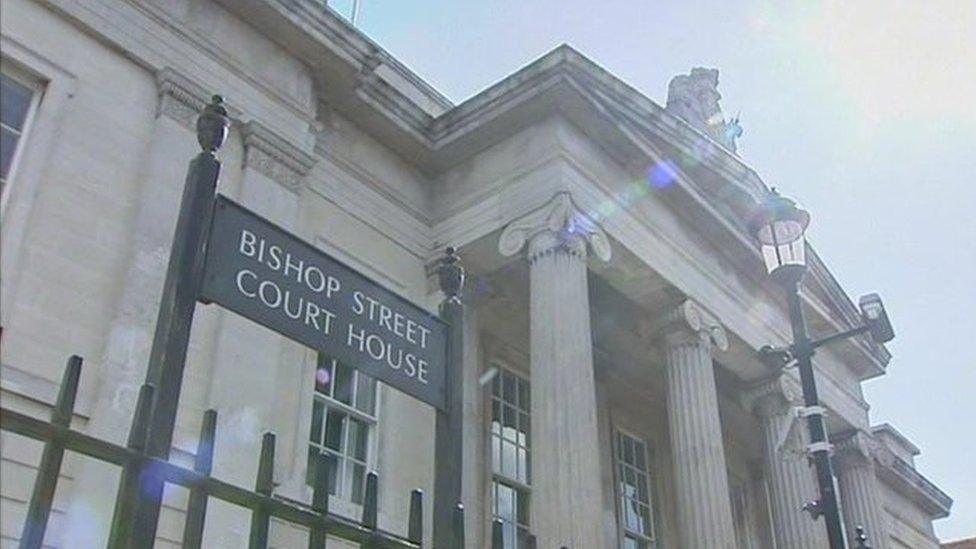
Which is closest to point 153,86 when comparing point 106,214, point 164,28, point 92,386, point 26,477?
point 164,28

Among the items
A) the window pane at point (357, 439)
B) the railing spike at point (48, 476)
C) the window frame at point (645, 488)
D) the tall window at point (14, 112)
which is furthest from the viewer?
the window frame at point (645, 488)

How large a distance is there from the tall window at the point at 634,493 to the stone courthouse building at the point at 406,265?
53 millimetres

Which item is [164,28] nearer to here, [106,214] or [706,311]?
[106,214]

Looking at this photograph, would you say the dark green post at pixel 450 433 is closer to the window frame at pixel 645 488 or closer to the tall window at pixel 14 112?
the tall window at pixel 14 112

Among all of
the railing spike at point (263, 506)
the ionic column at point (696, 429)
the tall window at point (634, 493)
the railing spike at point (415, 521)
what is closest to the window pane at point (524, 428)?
the ionic column at point (696, 429)

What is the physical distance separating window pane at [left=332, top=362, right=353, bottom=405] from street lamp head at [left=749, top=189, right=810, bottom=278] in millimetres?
5342

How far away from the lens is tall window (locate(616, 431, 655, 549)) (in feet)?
53.4

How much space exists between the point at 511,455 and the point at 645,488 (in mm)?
3829

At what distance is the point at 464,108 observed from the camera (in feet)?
44.1

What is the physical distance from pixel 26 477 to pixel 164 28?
4.98m

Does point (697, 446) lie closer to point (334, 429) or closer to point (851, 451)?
point (334, 429)

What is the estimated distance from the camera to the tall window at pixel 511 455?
13680 mm

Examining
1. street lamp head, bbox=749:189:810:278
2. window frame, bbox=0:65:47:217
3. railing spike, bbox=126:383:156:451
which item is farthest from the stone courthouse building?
railing spike, bbox=126:383:156:451

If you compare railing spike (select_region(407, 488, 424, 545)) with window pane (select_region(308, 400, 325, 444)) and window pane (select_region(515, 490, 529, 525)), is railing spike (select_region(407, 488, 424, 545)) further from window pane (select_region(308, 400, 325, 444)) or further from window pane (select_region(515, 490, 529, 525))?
window pane (select_region(515, 490, 529, 525))
